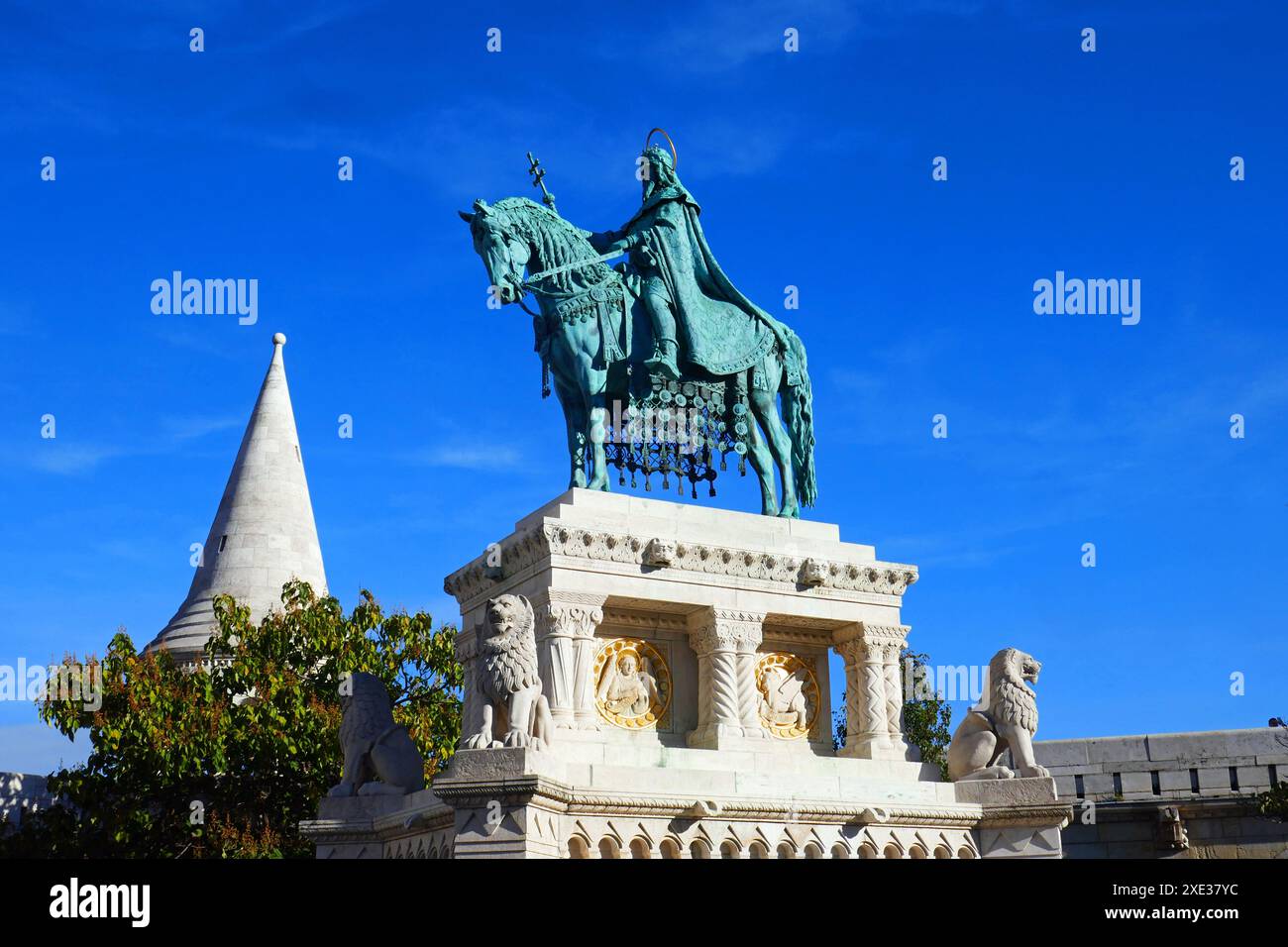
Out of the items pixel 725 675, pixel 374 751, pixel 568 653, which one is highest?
pixel 568 653

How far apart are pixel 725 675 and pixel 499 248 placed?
248 inches

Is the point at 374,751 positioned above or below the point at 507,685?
below

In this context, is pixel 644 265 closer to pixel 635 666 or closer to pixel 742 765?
pixel 635 666

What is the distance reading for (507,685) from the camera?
14.9 metres

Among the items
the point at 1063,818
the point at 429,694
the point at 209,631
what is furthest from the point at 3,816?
the point at 1063,818

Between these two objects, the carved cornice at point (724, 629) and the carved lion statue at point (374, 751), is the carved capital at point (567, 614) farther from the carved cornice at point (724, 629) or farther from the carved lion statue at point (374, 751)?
the carved lion statue at point (374, 751)

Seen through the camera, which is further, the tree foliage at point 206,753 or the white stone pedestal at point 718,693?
the tree foliage at point 206,753

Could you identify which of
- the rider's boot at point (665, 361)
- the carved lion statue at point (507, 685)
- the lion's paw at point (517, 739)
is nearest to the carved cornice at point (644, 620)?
the carved lion statue at point (507, 685)

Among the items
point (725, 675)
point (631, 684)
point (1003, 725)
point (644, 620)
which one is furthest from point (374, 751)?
point (1003, 725)

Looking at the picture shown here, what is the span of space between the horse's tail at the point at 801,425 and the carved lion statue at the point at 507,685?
660cm

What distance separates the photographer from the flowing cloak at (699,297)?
66.4 ft

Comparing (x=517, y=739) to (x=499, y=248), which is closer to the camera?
(x=517, y=739)

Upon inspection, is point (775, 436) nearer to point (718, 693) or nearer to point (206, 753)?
point (718, 693)
